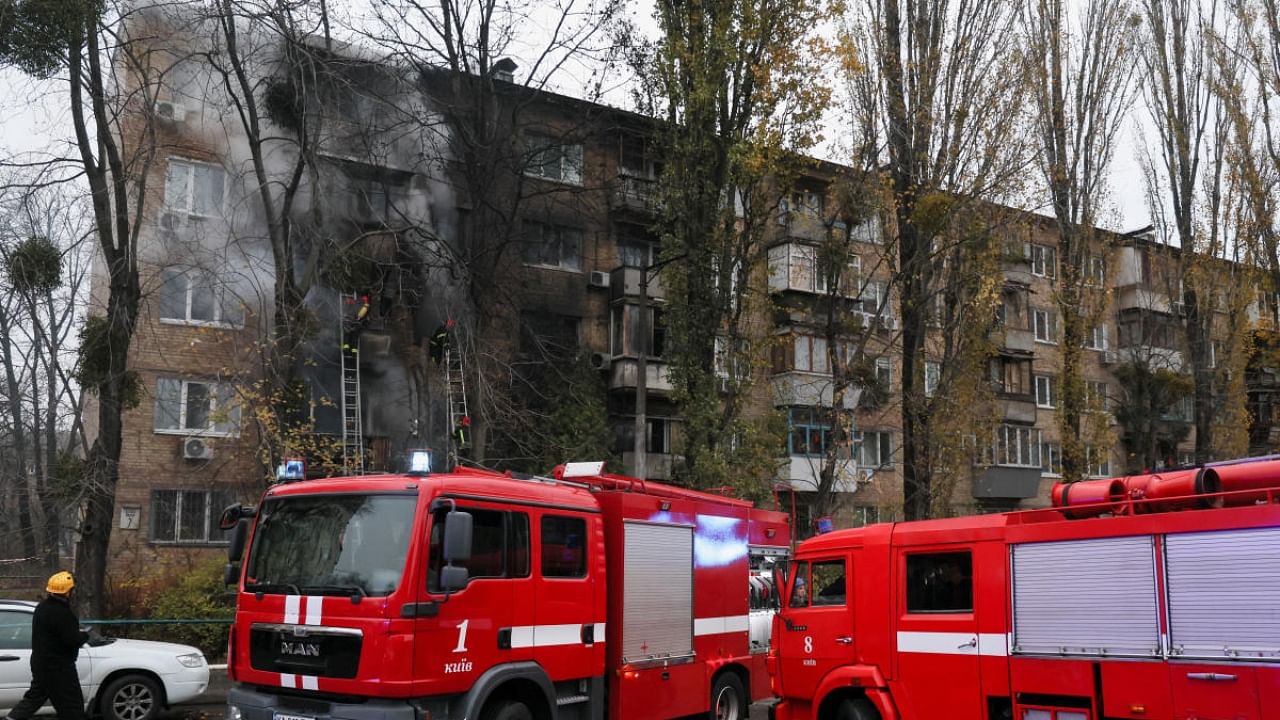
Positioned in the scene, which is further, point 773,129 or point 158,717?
point 773,129

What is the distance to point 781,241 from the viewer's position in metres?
24.3

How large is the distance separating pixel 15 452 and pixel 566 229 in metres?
19.1

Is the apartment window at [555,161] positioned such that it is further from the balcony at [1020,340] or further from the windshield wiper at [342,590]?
the balcony at [1020,340]

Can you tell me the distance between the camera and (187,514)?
22.5 m

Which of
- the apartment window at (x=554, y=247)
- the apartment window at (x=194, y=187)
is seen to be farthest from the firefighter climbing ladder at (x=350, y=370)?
the apartment window at (x=554, y=247)

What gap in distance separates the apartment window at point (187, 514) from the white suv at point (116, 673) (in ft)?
36.3

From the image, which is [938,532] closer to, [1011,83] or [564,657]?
[564,657]

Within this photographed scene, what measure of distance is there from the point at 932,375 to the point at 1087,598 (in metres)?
16.3

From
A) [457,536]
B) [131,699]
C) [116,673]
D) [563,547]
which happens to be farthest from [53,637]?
[563,547]

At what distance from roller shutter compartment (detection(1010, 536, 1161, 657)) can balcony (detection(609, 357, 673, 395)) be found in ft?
61.2

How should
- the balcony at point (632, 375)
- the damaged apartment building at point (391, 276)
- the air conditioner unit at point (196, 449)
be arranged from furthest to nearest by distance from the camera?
the balcony at point (632, 375)
the air conditioner unit at point (196, 449)
the damaged apartment building at point (391, 276)

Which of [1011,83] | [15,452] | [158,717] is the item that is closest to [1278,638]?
[158,717]

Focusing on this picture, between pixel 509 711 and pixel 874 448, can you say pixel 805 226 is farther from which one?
pixel 509 711

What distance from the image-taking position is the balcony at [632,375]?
27422 mm
